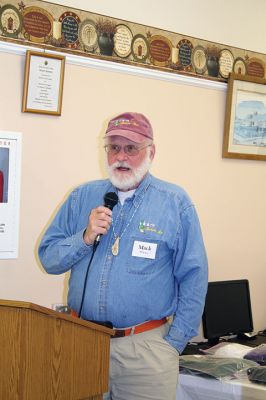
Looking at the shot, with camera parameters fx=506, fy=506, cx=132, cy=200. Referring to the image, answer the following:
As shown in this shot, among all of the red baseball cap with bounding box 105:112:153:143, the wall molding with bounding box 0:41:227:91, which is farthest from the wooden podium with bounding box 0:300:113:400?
the wall molding with bounding box 0:41:227:91

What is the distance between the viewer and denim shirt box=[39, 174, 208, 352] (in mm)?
1763

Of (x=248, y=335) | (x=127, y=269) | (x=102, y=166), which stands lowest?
(x=248, y=335)

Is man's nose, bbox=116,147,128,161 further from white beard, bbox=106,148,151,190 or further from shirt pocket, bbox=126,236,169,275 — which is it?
shirt pocket, bbox=126,236,169,275

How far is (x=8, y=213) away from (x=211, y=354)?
50.9 inches

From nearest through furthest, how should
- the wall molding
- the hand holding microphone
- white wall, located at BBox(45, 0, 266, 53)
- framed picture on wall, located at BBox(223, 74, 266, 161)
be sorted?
the hand holding microphone, the wall molding, white wall, located at BBox(45, 0, 266, 53), framed picture on wall, located at BBox(223, 74, 266, 161)

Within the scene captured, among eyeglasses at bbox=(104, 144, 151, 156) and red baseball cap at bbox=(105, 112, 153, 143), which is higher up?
red baseball cap at bbox=(105, 112, 153, 143)

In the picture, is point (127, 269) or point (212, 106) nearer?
point (127, 269)

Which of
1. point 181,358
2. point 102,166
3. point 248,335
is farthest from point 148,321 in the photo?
point 248,335

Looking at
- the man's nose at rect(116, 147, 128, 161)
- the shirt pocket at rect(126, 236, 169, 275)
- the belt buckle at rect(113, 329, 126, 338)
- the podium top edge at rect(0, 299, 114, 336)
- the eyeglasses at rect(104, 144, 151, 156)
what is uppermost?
the eyeglasses at rect(104, 144, 151, 156)

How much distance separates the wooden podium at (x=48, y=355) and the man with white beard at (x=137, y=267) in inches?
11.8

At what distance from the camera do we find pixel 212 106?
3.20 meters

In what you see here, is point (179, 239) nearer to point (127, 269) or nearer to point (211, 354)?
point (127, 269)

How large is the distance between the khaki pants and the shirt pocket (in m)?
0.22

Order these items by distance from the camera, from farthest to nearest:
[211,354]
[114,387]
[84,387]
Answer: [211,354] < [114,387] < [84,387]
